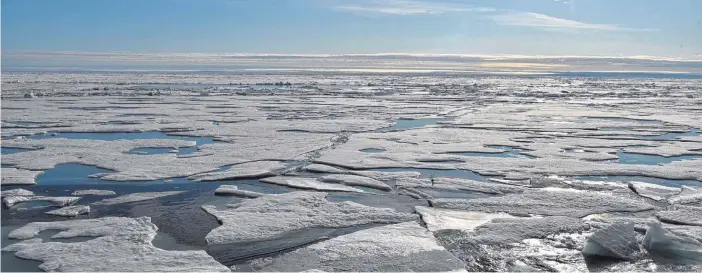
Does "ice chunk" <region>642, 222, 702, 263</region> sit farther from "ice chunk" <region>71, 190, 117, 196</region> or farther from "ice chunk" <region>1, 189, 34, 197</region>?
"ice chunk" <region>1, 189, 34, 197</region>

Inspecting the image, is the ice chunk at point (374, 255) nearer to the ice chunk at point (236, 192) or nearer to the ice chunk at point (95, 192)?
the ice chunk at point (236, 192)

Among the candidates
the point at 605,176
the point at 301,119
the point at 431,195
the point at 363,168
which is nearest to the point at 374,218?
the point at 431,195

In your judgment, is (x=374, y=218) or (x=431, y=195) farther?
(x=431, y=195)

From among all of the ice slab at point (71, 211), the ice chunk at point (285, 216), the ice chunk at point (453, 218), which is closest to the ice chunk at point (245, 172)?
the ice chunk at point (285, 216)

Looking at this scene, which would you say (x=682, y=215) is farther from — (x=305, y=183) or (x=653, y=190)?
(x=305, y=183)

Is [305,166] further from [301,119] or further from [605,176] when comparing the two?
[301,119]

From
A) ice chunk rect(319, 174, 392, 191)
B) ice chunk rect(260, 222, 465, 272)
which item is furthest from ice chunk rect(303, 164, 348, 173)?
ice chunk rect(260, 222, 465, 272)
